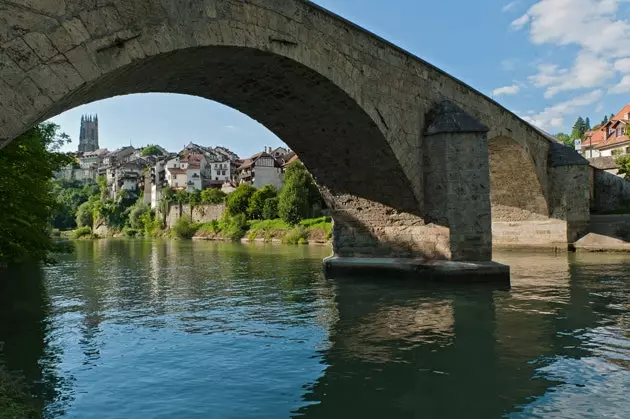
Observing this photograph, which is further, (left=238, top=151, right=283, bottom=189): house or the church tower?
the church tower

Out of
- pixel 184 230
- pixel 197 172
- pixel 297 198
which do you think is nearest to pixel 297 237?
pixel 297 198

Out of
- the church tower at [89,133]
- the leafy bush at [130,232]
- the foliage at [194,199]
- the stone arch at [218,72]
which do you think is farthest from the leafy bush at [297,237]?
the church tower at [89,133]

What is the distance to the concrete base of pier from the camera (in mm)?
13188

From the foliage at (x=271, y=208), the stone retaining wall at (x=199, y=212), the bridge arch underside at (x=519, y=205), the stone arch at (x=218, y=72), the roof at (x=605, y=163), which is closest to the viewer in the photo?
the stone arch at (x=218, y=72)

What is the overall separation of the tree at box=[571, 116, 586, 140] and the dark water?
92.5 m

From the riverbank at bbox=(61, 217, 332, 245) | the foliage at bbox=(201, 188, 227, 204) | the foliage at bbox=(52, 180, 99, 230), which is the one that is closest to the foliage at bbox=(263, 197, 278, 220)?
the riverbank at bbox=(61, 217, 332, 245)

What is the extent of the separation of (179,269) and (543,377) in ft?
54.1

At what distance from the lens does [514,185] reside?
24.8m

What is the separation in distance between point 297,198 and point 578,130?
2965 inches

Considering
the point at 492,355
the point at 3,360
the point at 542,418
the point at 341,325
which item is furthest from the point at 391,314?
the point at 3,360

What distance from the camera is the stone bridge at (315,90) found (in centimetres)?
629

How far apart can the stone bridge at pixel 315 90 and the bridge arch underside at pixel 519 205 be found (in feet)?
10.5

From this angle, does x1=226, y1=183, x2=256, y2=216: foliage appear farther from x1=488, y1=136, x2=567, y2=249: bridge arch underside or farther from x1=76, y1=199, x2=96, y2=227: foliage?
x1=76, y1=199, x2=96, y2=227: foliage

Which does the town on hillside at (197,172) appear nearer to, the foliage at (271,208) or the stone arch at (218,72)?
the foliage at (271,208)
